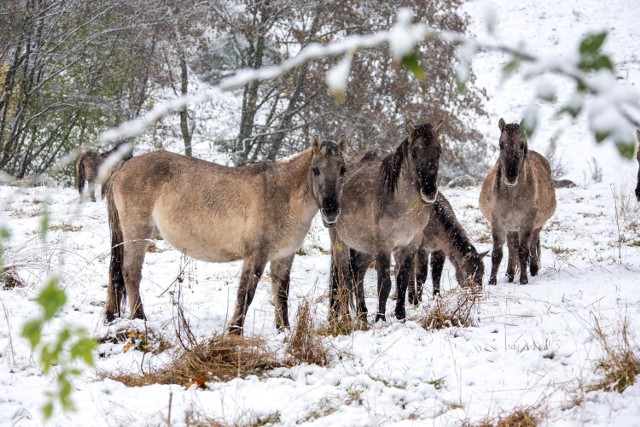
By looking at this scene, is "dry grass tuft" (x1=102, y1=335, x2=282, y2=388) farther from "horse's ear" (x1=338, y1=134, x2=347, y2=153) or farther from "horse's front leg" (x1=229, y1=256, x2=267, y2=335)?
"horse's ear" (x1=338, y1=134, x2=347, y2=153)

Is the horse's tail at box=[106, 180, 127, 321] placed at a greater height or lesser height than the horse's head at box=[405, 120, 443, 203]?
lesser

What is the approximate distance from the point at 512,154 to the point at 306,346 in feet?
13.4

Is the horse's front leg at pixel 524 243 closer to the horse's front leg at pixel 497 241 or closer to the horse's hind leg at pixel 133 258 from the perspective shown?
the horse's front leg at pixel 497 241

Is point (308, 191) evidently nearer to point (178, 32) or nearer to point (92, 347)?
point (92, 347)

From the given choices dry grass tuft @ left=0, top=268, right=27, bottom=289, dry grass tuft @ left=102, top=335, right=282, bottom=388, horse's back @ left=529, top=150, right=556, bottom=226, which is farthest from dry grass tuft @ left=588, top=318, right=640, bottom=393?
dry grass tuft @ left=0, top=268, right=27, bottom=289

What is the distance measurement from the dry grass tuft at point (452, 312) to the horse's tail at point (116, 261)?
3.09 meters

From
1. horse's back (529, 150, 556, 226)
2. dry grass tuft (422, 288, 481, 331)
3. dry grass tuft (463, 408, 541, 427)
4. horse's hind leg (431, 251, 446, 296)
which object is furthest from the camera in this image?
horse's back (529, 150, 556, 226)

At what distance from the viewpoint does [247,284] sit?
5.80 meters

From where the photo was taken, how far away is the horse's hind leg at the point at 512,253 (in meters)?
7.83

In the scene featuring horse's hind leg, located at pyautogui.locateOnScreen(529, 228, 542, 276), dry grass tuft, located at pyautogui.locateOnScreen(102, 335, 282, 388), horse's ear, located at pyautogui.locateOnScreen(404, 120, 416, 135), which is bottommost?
dry grass tuft, located at pyautogui.locateOnScreen(102, 335, 282, 388)

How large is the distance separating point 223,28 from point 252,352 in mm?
12342

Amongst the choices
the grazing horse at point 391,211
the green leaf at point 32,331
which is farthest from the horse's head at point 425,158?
the green leaf at point 32,331

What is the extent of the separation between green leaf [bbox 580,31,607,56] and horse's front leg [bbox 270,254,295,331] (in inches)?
210

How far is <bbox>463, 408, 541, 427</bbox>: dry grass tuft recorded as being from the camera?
3021mm
